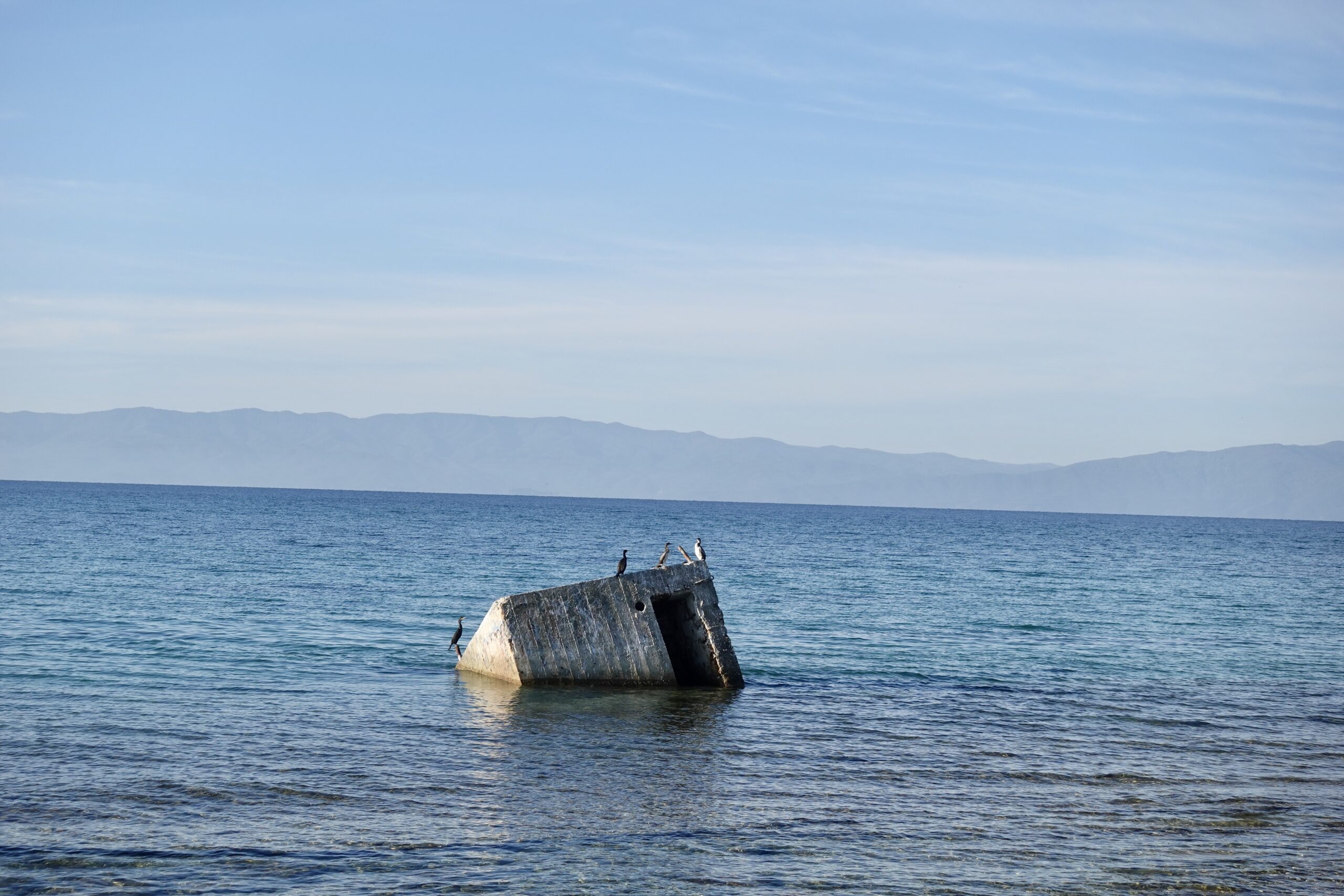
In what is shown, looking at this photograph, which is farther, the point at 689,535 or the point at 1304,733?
the point at 689,535

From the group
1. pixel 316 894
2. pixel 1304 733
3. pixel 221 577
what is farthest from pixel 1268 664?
pixel 221 577

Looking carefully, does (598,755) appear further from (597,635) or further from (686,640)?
Result: (686,640)

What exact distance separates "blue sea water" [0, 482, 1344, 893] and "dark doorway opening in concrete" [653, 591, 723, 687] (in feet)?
2.44

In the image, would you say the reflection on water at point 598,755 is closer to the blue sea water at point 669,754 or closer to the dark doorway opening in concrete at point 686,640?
the blue sea water at point 669,754

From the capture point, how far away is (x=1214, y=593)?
44406 millimetres

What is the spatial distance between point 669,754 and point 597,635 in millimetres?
4438

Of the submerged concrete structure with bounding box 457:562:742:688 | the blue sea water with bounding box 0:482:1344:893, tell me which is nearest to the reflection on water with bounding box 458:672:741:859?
the blue sea water with bounding box 0:482:1344:893

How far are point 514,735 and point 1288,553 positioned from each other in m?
85.0

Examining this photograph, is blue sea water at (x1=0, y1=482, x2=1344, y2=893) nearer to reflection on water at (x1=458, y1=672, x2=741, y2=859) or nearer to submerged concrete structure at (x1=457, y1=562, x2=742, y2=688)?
reflection on water at (x1=458, y1=672, x2=741, y2=859)

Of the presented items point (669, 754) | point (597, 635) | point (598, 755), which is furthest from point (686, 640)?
point (598, 755)

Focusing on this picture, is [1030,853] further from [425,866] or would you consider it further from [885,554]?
[885,554]

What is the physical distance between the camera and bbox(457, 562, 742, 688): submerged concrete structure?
18656 mm

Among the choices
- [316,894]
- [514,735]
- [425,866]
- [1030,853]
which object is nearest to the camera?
[316,894]

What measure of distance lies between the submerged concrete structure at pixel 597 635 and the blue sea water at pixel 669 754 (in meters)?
0.47
